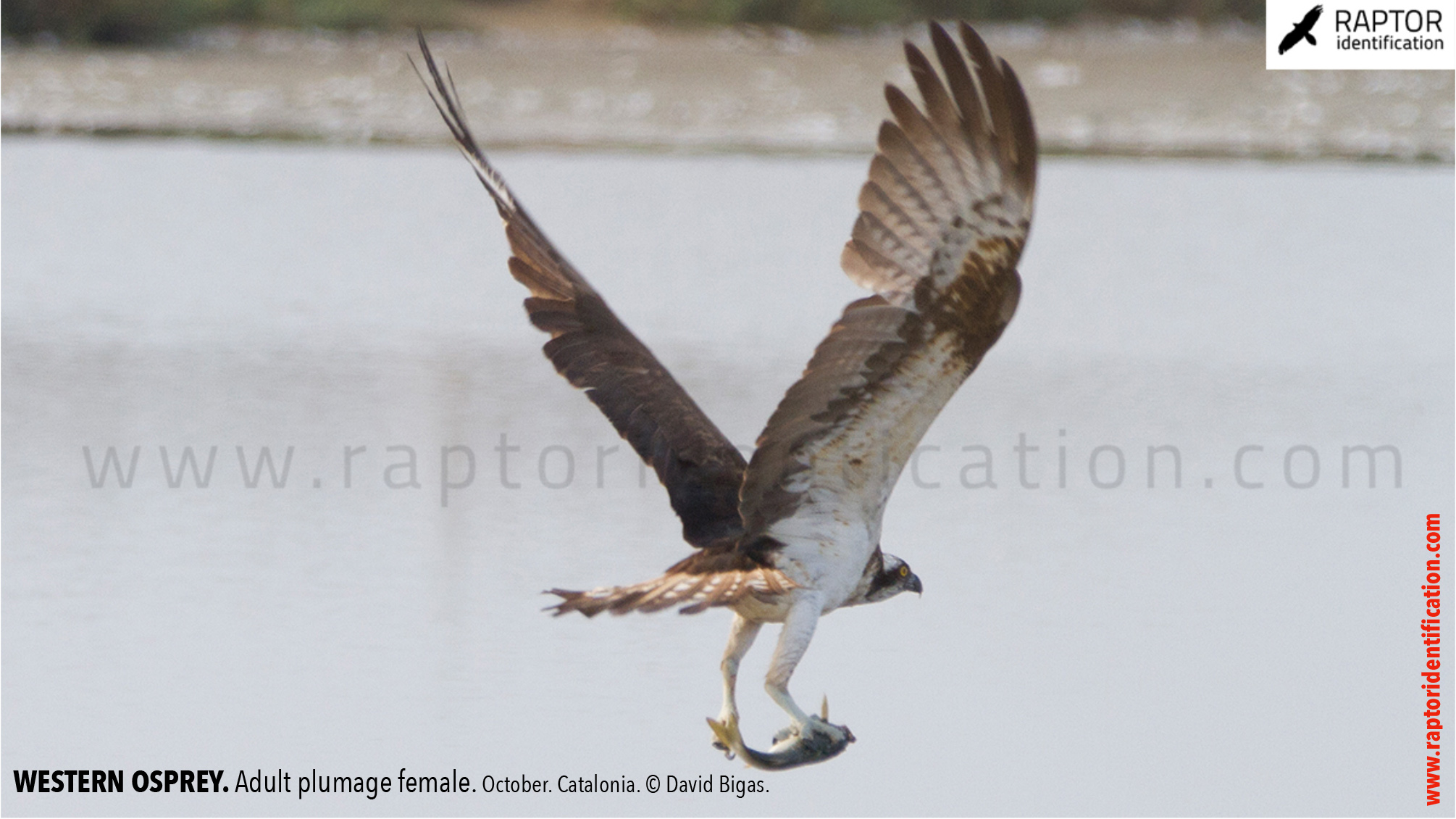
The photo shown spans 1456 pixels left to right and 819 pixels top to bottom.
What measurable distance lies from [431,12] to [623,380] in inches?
788

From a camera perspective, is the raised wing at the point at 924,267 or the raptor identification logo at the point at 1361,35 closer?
the raised wing at the point at 924,267

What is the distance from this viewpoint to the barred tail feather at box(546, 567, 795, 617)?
509cm

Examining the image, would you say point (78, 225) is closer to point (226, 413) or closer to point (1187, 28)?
point (226, 413)

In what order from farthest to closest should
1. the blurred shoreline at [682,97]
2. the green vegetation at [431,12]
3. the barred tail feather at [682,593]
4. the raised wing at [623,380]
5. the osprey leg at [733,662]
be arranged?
the green vegetation at [431,12] → the blurred shoreline at [682,97] → the raised wing at [623,380] → the osprey leg at [733,662] → the barred tail feather at [682,593]

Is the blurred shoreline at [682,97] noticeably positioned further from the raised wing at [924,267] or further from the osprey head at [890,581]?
the raised wing at [924,267]

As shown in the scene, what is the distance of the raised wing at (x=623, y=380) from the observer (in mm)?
5934

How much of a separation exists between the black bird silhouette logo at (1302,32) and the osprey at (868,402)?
45.0 feet

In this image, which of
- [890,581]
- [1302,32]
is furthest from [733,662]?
[1302,32]

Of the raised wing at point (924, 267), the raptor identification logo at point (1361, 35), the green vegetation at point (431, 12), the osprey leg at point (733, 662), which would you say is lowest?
the osprey leg at point (733, 662)

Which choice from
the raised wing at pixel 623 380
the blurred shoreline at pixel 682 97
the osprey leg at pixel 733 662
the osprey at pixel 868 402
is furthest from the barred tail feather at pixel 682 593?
the blurred shoreline at pixel 682 97

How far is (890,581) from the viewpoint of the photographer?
571 centimetres

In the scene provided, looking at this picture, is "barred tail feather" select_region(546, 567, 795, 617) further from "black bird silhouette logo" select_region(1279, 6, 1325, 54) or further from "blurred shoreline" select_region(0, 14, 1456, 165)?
"black bird silhouette logo" select_region(1279, 6, 1325, 54)

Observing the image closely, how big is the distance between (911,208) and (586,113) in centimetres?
1546

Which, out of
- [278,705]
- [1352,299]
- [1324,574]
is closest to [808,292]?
[1352,299]
